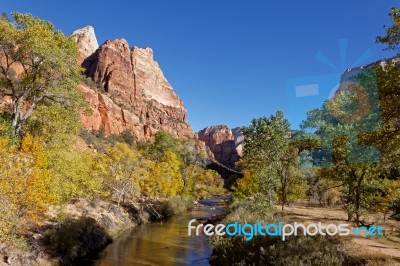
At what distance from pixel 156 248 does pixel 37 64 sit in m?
17.6

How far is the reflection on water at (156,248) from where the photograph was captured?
973 inches

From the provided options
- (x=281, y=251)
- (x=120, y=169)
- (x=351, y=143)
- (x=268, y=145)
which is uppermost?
(x=268, y=145)

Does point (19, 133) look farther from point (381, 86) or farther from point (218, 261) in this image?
point (381, 86)

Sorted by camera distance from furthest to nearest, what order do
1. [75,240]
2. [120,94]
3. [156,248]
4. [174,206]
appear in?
[120,94] < [174,206] < [156,248] < [75,240]

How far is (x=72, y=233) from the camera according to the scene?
81.9 ft

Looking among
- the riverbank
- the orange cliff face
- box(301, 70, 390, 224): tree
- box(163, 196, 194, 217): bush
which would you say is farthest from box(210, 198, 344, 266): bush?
the orange cliff face

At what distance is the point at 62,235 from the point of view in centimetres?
2388

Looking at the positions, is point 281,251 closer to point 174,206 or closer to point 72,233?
point 72,233

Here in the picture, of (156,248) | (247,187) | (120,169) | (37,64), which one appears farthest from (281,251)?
(247,187)

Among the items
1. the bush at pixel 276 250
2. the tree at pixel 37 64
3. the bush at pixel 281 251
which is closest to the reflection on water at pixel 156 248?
the bush at pixel 276 250

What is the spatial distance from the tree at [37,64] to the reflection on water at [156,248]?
12.3m

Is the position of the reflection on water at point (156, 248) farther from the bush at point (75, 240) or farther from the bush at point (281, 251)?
the bush at point (281, 251)

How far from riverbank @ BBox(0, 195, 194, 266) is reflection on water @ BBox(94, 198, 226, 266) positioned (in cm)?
120

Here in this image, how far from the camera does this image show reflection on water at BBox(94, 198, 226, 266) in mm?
24719
